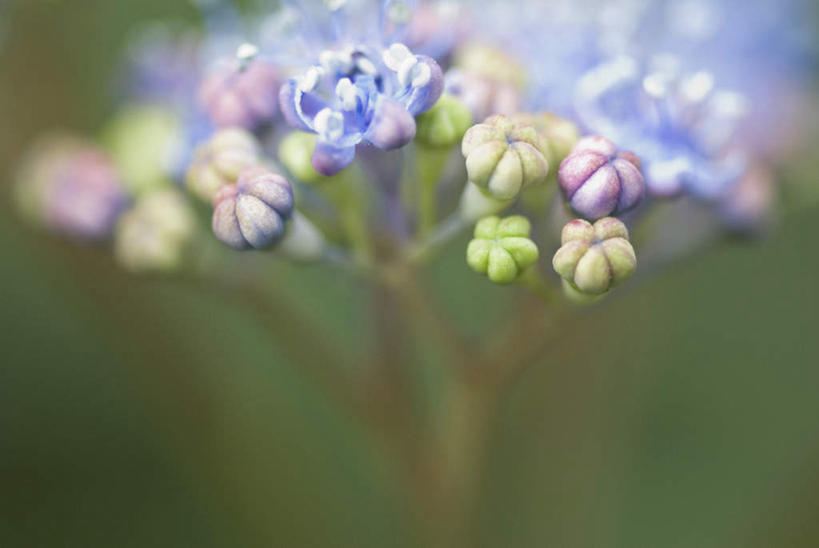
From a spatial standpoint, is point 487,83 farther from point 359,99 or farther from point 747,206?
point 747,206

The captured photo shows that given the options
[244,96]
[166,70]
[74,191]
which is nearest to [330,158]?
[244,96]

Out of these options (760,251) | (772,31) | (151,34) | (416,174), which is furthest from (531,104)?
(760,251)

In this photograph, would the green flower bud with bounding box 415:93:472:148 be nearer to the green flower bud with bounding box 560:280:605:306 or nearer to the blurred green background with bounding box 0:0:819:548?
the green flower bud with bounding box 560:280:605:306

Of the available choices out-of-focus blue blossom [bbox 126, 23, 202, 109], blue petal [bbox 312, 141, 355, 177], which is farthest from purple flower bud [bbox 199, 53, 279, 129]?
out-of-focus blue blossom [bbox 126, 23, 202, 109]

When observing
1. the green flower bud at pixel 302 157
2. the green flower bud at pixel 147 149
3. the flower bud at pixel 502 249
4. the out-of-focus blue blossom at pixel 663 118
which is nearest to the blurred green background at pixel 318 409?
the green flower bud at pixel 147 149

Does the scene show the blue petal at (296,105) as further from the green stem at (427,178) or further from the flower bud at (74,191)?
the flower bud at (74,191)
